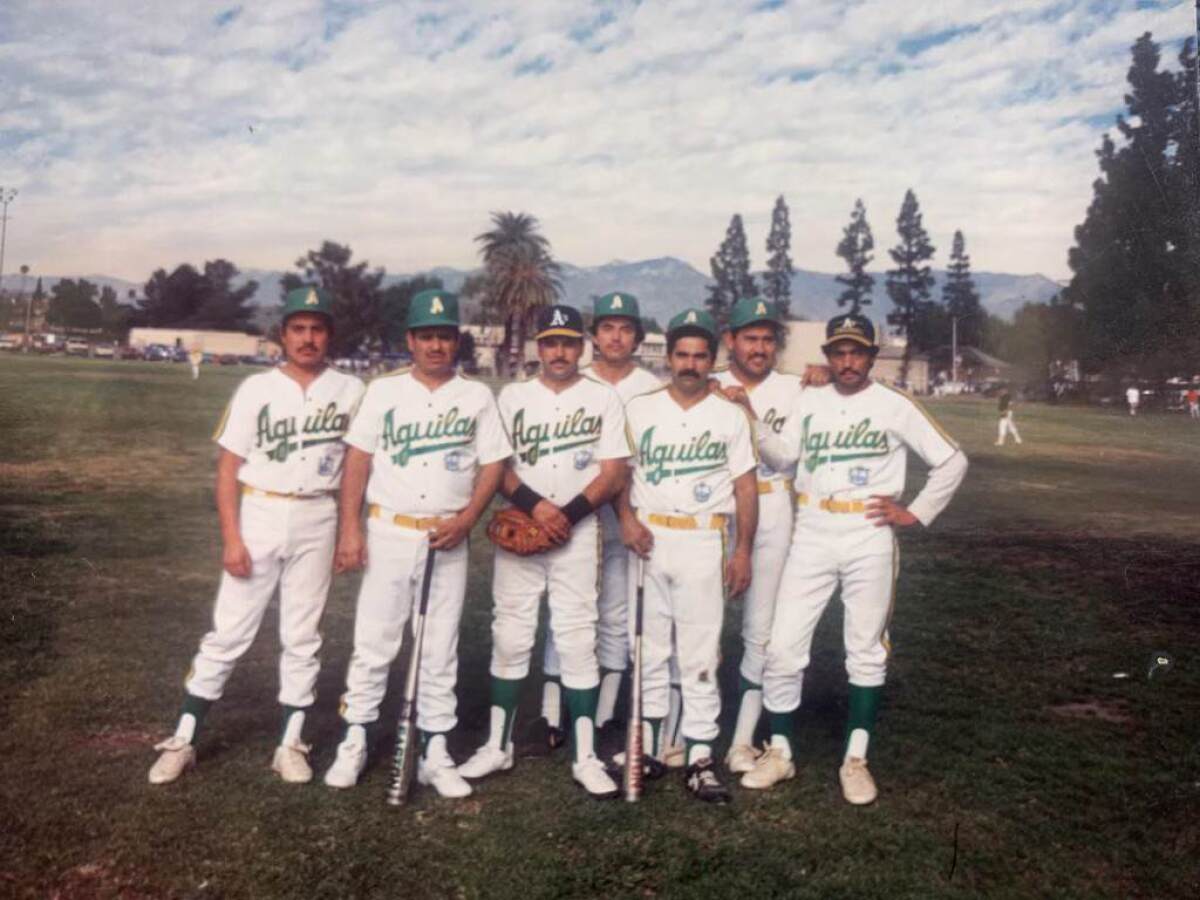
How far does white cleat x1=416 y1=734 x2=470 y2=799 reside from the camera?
4352 mm

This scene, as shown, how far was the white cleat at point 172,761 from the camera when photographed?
432 centimetres

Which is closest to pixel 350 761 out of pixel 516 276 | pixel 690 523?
pixel 690 523

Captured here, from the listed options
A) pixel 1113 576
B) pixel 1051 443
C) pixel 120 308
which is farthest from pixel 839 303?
pixel 1113 576

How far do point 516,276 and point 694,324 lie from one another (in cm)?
5099

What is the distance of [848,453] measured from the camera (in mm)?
4738

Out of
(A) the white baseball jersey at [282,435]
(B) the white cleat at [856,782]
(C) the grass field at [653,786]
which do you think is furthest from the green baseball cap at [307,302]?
(B) the white cleat at [856,782]

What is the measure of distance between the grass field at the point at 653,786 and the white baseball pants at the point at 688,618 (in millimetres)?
425

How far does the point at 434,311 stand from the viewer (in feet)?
14.8

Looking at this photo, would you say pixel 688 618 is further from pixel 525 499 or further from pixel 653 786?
pixel 525 499

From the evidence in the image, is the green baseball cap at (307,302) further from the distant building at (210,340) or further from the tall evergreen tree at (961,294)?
the tall evergreen tree at (961,294)

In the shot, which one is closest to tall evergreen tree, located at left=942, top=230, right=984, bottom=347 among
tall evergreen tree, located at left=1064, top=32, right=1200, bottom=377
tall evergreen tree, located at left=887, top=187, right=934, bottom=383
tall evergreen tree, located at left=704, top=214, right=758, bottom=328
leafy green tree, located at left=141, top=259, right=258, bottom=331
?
tall evergreen tree, located at left=887, top=187, right=934, bottom=383

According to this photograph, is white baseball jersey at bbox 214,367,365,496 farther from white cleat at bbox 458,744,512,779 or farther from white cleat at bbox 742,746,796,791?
white cleat at bbox 742,746,796,791

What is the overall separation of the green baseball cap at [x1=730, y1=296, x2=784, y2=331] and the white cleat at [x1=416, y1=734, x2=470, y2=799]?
2812 millimetres

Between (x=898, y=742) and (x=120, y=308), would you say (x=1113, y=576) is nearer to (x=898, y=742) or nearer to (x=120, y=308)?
(x=898, y=742)
